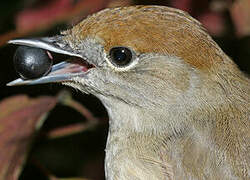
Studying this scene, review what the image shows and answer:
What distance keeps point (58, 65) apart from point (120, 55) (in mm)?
492

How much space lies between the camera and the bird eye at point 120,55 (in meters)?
4.97

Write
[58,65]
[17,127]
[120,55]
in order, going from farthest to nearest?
[17,127], [58,65], [120,55]

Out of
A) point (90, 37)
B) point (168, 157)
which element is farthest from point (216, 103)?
point (90, 37)

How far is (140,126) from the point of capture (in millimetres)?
5246

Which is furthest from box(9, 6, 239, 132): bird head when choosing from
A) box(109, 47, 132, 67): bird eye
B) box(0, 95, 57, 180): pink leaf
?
box(0, 95, 57, 180): pink leaf

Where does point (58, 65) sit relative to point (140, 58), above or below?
below

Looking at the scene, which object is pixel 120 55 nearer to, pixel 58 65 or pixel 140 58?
pixel 140 58

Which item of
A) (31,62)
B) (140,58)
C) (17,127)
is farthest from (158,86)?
(17,127)

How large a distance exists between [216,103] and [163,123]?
0.37 metres

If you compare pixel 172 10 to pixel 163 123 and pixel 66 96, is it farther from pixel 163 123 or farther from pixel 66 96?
pixel 66 96

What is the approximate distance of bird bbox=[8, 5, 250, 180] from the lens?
4.96m

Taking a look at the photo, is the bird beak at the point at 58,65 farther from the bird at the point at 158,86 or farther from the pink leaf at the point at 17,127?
the pink leaf at the point at 17,127

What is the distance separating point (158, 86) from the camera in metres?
5.14

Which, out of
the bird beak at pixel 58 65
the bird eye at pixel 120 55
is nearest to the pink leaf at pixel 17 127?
the bird beak at pixel 58 65
